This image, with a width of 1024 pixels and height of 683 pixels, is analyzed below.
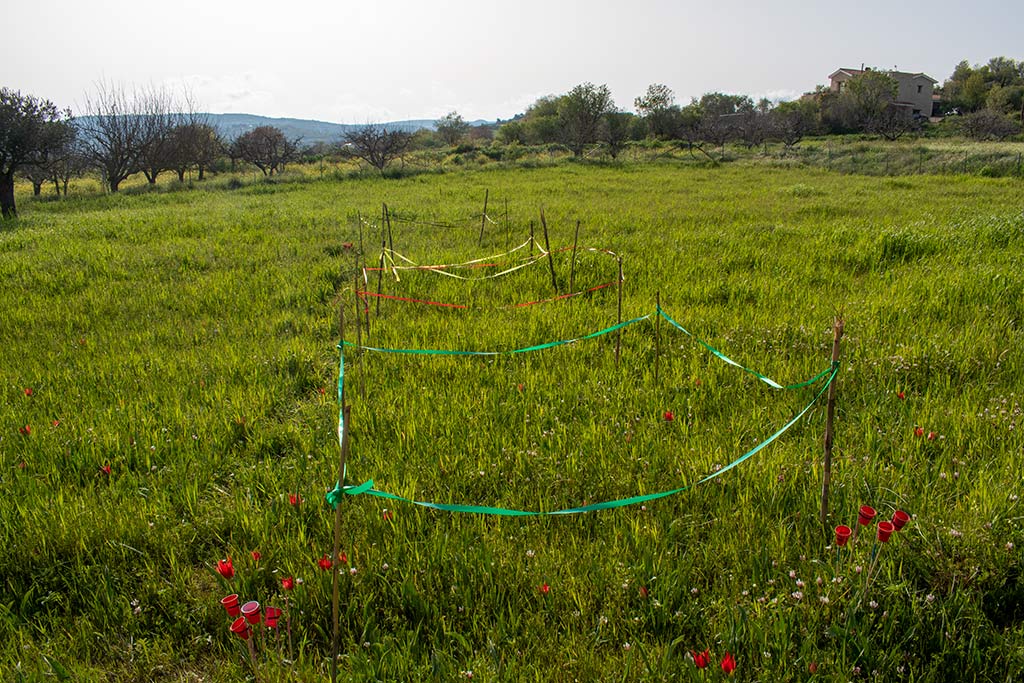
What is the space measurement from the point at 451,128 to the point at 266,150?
120 feet

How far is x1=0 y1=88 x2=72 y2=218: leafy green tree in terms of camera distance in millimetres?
20172

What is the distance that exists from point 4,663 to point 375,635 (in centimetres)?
148

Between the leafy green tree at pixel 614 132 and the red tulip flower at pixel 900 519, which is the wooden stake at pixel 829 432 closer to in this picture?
the red tulip flower at pixel 900 519

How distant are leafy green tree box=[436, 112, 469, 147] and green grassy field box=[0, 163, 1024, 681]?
65.2m

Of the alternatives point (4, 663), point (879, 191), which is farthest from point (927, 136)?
point (4, 663)

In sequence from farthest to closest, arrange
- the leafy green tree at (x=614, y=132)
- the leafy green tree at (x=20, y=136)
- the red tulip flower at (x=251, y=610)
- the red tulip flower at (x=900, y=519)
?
1. the leafy green tree at (x=614, y=132)
2. the leafy green tree at (x=20, y=136)
3. the red tulip flower at (x=900, y=519)
4. the red tulip flower at (x=251, y=610)

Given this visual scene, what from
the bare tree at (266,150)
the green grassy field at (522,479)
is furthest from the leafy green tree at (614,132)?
the green grassy field at (522,479)

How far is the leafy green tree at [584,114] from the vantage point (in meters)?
48.6

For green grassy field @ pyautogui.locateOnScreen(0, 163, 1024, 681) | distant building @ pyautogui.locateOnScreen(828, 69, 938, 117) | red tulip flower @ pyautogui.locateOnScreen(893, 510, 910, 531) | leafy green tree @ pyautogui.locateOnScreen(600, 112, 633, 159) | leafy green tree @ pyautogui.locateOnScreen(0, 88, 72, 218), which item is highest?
distant building @ pyautogui.locateOnScreen(828, 69, 938, 117)

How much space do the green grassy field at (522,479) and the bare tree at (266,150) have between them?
37.3 m

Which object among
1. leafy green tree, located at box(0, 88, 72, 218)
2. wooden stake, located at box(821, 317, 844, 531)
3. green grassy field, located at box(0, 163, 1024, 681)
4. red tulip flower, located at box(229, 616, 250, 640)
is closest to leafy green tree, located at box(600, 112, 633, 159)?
leafy green tree, located at box(0, 88, 72, 218)

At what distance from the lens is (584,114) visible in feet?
163

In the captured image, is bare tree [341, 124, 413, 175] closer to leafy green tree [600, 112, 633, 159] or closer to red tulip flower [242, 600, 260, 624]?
leafy green tree [600, 112, 633, 159]

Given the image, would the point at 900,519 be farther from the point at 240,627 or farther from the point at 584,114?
the point at 584,114
